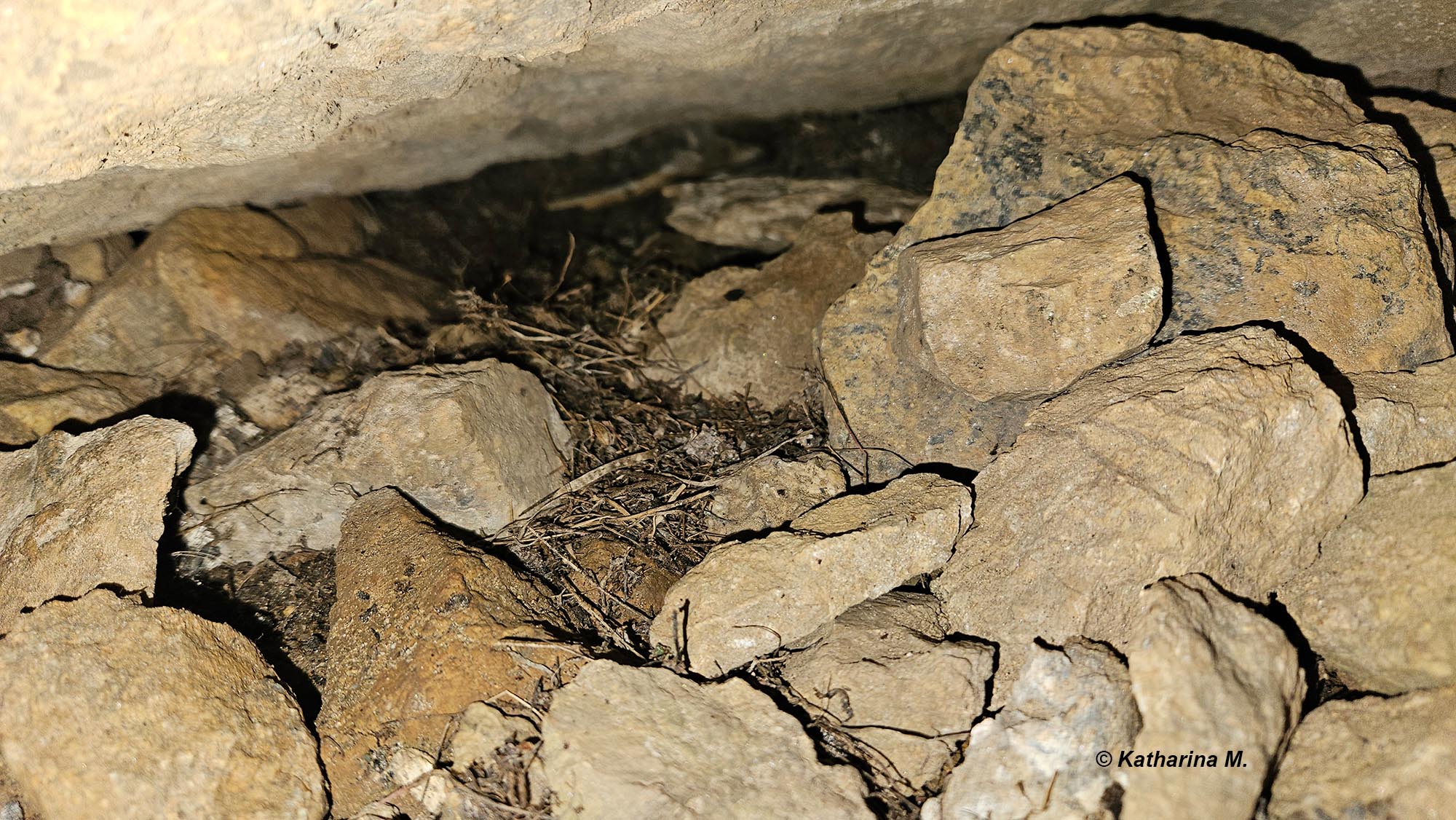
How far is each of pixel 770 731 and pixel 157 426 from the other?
1.86 meters

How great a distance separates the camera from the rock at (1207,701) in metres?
1.65

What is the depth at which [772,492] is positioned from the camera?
255 cm

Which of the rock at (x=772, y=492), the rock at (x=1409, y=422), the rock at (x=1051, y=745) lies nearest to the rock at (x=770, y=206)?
the rock at (x=772, y=492)

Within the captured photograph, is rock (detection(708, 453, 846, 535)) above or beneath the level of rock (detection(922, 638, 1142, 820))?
above

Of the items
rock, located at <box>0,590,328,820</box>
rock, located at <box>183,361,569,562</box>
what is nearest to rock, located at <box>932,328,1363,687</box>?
rock, located at <box>183,361,569,562</box>

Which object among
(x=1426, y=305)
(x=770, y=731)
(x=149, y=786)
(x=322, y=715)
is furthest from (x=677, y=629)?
(x=1426, y=305)

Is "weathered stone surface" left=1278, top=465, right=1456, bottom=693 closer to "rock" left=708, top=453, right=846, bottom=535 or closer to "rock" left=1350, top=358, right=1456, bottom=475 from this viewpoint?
"rock" left=1350, top=358, right=1456, bottom=475

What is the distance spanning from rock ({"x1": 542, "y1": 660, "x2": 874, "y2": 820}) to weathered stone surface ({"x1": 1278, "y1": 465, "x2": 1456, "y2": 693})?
1095mm

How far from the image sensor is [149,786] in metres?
1.96

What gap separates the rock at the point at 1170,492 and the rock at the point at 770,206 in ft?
5.64

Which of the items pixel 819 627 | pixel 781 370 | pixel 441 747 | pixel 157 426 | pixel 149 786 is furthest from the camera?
pixel 781 370

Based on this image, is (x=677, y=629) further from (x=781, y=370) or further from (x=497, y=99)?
(x=497, y=99)

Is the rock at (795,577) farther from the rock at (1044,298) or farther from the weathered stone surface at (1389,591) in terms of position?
the weathered stone surface at (1389,591)

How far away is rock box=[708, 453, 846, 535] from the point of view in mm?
2525
